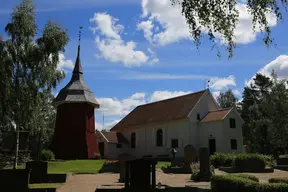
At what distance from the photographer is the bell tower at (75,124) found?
1671 inches

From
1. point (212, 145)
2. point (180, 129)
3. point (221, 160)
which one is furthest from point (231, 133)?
point (221, 160)

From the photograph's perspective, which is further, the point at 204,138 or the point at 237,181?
the point at 204,138

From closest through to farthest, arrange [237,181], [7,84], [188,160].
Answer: [237,181] < [7,84] < [188,160]

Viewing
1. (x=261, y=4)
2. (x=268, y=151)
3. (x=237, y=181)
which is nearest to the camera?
(x=261, y=4)

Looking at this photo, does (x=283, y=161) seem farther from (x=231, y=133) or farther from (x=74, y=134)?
(x=74, y=134)

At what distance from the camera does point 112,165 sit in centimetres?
2645

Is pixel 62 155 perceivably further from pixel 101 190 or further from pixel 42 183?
pixel 101 190

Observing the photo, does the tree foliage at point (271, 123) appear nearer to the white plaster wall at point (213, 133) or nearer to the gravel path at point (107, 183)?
the white plaster wall at point (213, 133)

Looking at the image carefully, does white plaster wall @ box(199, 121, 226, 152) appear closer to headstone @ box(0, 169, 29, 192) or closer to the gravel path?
the gravel path

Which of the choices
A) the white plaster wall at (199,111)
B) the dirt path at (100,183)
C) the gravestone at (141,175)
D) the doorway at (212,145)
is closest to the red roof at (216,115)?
the white plaster wall at (199,111)

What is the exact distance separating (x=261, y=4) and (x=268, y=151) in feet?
166

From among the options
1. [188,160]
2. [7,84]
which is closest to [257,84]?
[188,160]

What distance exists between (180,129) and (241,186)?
30659 millimetres

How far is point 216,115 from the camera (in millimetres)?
39875
